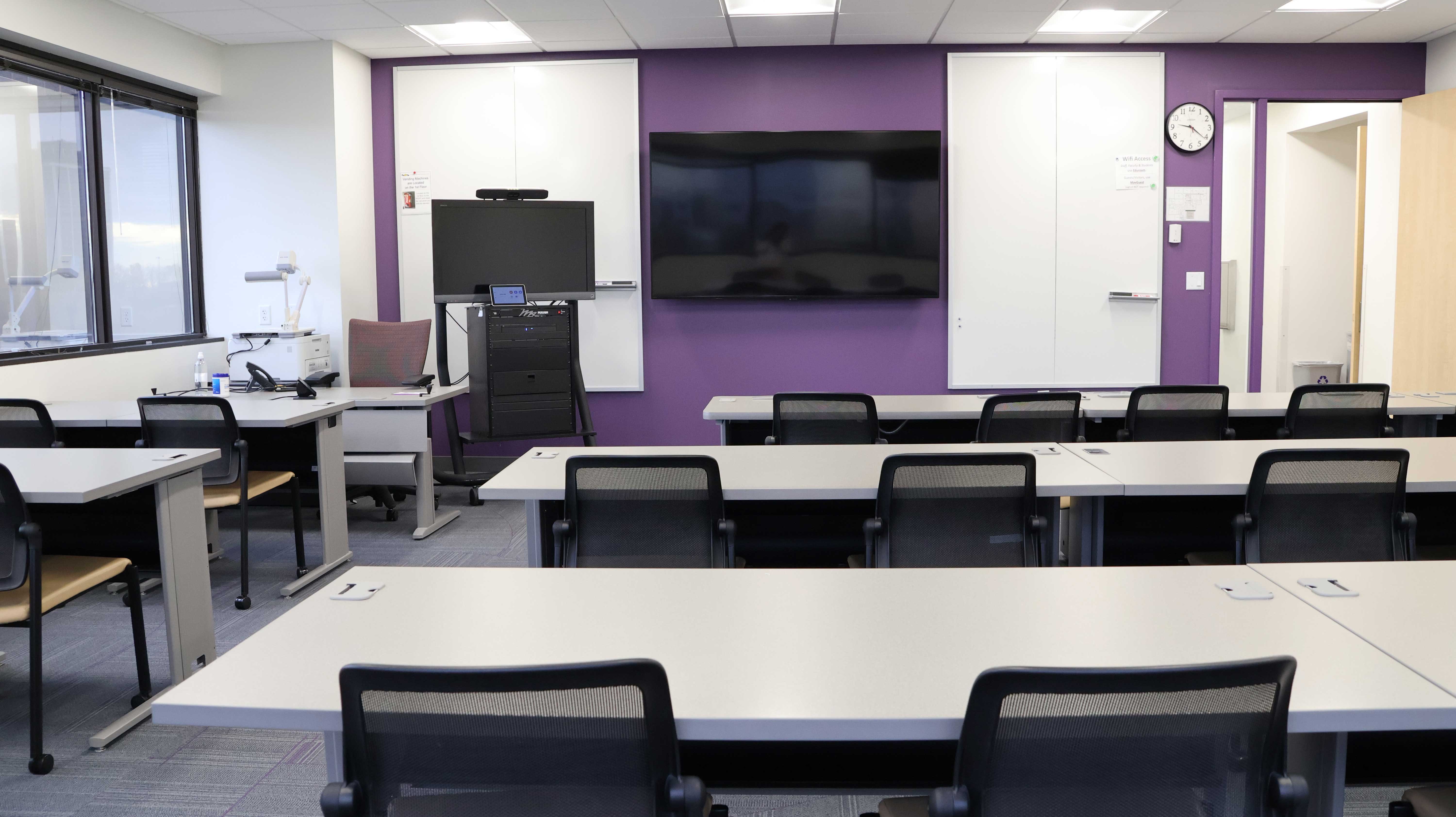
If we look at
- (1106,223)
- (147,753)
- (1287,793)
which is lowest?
(147,753)

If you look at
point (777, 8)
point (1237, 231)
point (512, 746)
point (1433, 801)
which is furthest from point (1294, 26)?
point (512, 746)

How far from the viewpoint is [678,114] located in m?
6.47

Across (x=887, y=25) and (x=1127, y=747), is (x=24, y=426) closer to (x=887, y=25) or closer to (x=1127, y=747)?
(x=1127, y=747)

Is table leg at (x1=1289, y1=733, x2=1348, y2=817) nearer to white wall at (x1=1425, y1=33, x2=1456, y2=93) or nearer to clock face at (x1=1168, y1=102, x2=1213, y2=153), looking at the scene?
clock face at (x1=1168, y1=102, x2=1213, y2=153)

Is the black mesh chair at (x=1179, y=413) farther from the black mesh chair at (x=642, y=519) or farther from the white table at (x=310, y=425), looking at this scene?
the white table at (x=310, y=425)

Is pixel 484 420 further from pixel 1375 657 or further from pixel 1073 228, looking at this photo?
pixel 1375 657

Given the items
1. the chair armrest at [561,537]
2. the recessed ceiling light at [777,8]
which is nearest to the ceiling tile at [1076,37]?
the recessed ceiling light at [777,8]

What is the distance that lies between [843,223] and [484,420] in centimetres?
268

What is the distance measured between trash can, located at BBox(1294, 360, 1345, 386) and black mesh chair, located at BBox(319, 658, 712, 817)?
26.9 feet

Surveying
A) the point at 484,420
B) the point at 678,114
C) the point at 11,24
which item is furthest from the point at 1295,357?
the point at 11,24

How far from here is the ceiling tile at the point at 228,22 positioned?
5.41m

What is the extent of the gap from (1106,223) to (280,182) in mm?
5447

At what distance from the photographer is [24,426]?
381 cm

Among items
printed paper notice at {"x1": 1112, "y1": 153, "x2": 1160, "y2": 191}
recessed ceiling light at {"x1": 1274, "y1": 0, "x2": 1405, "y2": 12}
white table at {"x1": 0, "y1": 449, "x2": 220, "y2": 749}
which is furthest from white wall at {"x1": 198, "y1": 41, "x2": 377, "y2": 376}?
recessed ceiling light at {"x1": 1274, "y1": 0, "x2": 1405, "y2": 12}
